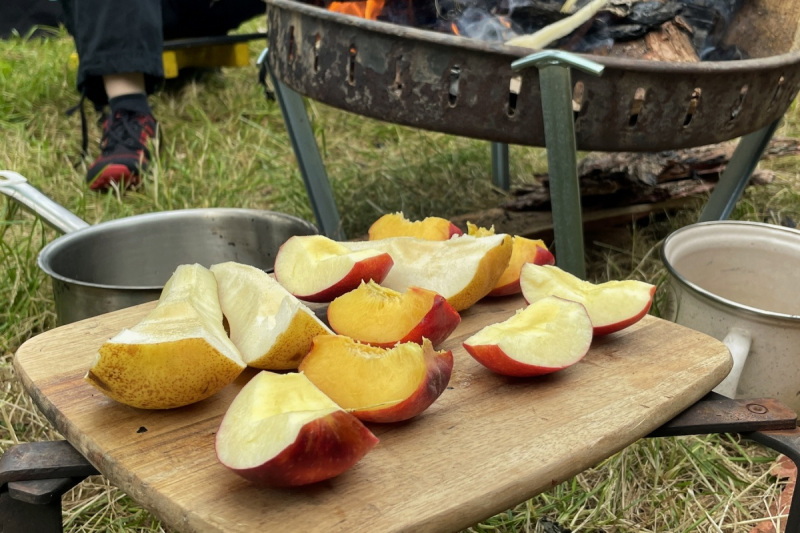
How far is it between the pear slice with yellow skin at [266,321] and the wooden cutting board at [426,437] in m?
0.05

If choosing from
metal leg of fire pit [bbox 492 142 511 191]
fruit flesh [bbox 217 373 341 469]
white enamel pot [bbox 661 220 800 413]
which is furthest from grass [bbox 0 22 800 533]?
fruit flesh [bbox 217 373 341 469]

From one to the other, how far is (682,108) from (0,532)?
1.44 meters

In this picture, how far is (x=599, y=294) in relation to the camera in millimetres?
1207

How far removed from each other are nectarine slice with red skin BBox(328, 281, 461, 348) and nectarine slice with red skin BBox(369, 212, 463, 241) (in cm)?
28

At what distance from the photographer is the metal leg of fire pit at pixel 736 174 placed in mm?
2350

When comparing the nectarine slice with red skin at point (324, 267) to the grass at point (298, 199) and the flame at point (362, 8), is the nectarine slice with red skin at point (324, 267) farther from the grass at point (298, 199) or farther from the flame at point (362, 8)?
the flame at point (362, 8)

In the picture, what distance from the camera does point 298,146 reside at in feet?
8.01

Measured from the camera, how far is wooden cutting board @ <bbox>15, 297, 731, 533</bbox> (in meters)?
0.81

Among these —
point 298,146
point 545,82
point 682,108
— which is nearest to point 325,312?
point 545,82

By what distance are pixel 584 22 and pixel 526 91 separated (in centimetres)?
55

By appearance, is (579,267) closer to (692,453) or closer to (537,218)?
(692,453)

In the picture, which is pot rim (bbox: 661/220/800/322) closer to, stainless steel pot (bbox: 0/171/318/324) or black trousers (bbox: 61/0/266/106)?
stainless steel pot (bbox: 0/171/318/324)

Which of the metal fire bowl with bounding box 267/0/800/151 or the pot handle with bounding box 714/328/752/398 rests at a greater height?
the metal fire bowl with bounding box 267/0/800/151

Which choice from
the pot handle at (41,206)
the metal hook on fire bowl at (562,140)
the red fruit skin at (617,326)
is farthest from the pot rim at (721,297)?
the pot handle at (41,206)
